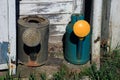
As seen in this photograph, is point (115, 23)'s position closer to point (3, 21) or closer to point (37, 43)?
point (37, 43)

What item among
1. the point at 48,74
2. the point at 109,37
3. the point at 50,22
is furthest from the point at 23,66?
the point at 109,37

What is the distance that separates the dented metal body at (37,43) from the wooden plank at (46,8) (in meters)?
0.16

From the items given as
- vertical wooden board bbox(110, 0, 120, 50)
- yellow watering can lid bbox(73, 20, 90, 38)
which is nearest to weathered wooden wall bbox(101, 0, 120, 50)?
vertical wooden board bbox(110, 0, 120, 50)

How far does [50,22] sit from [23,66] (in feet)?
2.48

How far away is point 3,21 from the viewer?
502 centimetres

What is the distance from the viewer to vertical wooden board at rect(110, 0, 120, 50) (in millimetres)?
5711

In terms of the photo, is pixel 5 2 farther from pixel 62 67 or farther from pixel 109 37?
pixel 109 37

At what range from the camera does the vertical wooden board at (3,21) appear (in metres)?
4.95

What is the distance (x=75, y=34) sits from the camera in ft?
17.2

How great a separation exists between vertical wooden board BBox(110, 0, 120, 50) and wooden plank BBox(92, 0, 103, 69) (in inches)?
19.3

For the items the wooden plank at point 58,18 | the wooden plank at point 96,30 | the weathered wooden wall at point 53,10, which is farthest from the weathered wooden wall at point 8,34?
the wooden plank at point 96,30

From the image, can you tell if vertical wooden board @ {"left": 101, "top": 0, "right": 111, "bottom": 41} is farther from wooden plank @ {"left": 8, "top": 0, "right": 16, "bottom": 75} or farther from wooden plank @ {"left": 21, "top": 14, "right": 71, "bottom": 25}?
wooden plank @ {"left": 8, "top": 0, "right": 16, "bottom": 75}

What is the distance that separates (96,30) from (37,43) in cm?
77

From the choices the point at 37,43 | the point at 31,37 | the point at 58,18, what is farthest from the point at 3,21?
the point at 58,18
